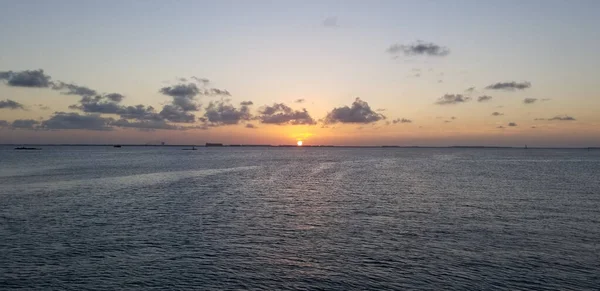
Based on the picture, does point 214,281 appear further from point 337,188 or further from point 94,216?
point 337,188

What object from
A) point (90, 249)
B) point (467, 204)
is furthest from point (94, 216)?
point (467, 204)

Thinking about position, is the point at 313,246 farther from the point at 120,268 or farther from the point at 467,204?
the point at 467,204

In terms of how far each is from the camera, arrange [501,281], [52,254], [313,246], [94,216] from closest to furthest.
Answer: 1. [501,281]
2. [52,254]
3. [313,246]
4. [94,216]

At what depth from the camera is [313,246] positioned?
1547 inches

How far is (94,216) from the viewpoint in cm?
5306

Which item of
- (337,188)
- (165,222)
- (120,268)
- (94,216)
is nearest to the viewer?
(120,268)

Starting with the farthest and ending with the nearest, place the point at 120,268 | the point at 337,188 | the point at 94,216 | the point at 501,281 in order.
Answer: the point at 337,188 < the point at 94,216 < the point at 120,268 < the point at 501,281

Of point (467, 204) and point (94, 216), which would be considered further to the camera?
point (467, 204)

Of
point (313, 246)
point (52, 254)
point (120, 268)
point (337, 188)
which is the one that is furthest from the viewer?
point (337, 188)

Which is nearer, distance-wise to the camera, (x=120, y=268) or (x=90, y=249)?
(x=120, y=268)

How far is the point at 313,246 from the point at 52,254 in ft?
69.8

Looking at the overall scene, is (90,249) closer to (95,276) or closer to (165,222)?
(95,276)

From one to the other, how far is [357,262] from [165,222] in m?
24.9

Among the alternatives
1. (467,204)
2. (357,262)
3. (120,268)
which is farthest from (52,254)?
(467,204)
